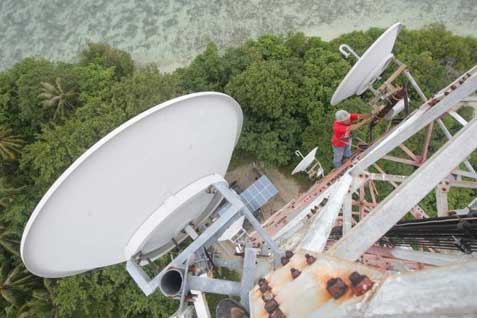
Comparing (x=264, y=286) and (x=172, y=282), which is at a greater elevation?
(x=264, y=286)

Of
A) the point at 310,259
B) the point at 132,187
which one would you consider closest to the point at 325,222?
the point at 310,259

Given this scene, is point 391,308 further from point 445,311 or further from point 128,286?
point 128,286

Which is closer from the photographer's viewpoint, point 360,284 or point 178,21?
point 360,284

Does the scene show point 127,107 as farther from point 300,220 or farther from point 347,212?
point 347,212

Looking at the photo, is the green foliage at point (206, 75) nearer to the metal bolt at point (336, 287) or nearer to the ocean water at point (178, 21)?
the ocean water at point (178, 21)

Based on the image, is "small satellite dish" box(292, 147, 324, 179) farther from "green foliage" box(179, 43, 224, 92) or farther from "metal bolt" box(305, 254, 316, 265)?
"metal bolt" box(305, 254, 316, 265)

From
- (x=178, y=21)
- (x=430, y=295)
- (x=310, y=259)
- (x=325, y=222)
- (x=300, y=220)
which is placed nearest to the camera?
(x=430, y=295)
